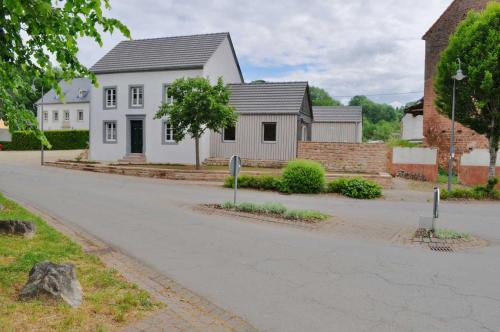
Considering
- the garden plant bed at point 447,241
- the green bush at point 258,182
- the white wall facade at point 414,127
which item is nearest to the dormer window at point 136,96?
the green bush at point 258,182

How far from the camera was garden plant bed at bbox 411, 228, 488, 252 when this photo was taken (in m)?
8.33

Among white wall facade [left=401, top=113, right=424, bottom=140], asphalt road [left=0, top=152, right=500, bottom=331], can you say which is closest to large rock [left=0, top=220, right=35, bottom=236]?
asphalt road [left=0, top=152, right=500, bottom=331]

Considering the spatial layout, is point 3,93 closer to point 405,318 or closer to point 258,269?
point 258,269

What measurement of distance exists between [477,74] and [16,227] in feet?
50.7

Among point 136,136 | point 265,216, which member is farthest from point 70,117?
point 265,216

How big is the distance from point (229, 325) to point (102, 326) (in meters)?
1.28

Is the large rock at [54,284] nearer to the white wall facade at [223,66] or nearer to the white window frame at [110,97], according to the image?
the white wall facade at [223,66]

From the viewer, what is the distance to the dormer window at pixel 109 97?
29922mm

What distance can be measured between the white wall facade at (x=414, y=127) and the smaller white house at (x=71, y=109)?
4060 cm

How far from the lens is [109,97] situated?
30.1 metres

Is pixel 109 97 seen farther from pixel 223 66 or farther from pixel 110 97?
pixel 223 66

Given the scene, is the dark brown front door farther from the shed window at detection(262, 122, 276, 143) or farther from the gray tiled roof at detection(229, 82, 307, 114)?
the shed window at detection(262, 122, 276, 143)

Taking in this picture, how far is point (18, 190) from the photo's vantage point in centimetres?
1548

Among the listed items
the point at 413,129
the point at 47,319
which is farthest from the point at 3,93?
the point at 413,129
